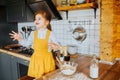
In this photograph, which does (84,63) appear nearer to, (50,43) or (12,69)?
(50,43)

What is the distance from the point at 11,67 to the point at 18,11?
964mm

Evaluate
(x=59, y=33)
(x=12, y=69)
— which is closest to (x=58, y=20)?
(x=59, y=33)

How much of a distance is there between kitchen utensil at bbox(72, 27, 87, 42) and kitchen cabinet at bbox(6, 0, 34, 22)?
82 cm

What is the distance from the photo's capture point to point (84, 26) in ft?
6.39

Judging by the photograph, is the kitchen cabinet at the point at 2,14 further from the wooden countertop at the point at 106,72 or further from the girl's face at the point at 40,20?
the wooden countertop at the point at 106,72

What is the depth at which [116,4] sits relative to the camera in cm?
146

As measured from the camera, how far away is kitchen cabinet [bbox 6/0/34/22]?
7.73ft

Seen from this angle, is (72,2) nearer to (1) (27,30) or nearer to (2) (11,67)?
(1) (27,30)

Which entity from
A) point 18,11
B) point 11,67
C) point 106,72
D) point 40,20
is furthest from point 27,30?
point 106,72

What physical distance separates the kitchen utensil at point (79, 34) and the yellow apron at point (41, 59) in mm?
712

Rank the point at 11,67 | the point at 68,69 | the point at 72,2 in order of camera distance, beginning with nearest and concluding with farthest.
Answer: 1. the point at 68,69
2. the point at 72,2
3. the point at 11,67

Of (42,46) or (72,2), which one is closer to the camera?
(42,46)

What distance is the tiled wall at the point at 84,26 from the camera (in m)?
1.84

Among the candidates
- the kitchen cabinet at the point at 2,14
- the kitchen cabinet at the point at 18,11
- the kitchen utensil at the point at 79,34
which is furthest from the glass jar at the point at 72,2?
the kitchen cabinet at the point at 2,14
